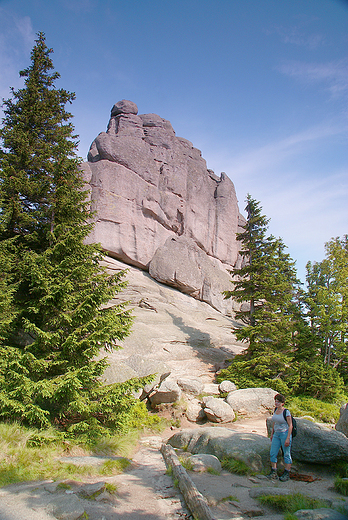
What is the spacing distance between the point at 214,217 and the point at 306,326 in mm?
27952

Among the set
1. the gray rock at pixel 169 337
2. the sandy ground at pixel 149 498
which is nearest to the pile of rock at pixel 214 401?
the gray rock at pixel 169 337

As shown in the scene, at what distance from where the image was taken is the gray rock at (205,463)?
754 centimetres

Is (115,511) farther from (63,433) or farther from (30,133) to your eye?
(30,133)

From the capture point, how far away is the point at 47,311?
9.45 metres

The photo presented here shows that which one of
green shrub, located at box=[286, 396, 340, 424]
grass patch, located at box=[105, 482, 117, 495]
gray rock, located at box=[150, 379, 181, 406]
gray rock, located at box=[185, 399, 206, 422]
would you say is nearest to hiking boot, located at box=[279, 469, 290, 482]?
grass patch, located at box=[105, 482, 117, 495]

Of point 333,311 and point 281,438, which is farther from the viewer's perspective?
point 333,311

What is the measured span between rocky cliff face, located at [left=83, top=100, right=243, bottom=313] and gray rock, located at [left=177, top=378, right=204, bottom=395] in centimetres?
1741

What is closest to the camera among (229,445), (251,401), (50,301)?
(229,445)

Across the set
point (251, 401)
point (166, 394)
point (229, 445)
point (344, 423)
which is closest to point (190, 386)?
point (166, 394)

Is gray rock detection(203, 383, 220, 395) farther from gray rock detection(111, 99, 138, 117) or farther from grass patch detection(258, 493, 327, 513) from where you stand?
gray rock detection(111, 99, 138, 117)

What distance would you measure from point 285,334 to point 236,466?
1135cm

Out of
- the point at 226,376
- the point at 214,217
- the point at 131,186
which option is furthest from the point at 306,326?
the point at 214,217

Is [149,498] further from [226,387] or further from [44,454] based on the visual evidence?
[226,387]

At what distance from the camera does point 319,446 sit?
804 centimetres
